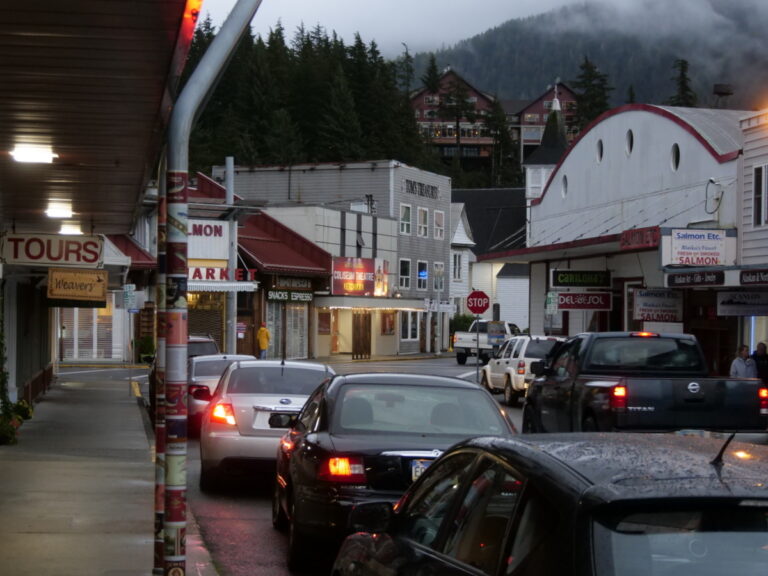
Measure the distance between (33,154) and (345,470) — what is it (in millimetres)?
5310

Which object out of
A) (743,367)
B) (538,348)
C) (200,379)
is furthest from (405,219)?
(200,379)

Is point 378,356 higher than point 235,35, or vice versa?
point 235,35

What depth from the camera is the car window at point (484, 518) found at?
4387mm

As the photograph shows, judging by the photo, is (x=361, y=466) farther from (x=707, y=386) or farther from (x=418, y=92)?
(x=418, y=92)

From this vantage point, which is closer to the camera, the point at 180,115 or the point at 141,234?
the point at 180,115

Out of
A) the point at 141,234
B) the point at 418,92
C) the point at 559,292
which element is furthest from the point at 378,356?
the point at 418,92

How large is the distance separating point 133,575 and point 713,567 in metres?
6.31

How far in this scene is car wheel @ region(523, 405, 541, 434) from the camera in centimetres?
1884

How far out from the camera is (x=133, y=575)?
30.0ft

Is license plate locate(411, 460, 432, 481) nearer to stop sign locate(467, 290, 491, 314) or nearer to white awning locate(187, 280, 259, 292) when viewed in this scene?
stop sign locate(467, 290, 491, 314)

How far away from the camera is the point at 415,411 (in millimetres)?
10000

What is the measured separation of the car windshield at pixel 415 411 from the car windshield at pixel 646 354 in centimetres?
713

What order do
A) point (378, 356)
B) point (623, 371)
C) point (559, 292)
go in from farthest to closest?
point (378, 356)
point (559, 292)
point (623, 371)

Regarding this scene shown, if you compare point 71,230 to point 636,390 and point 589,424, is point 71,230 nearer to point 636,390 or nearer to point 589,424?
point 589,424
